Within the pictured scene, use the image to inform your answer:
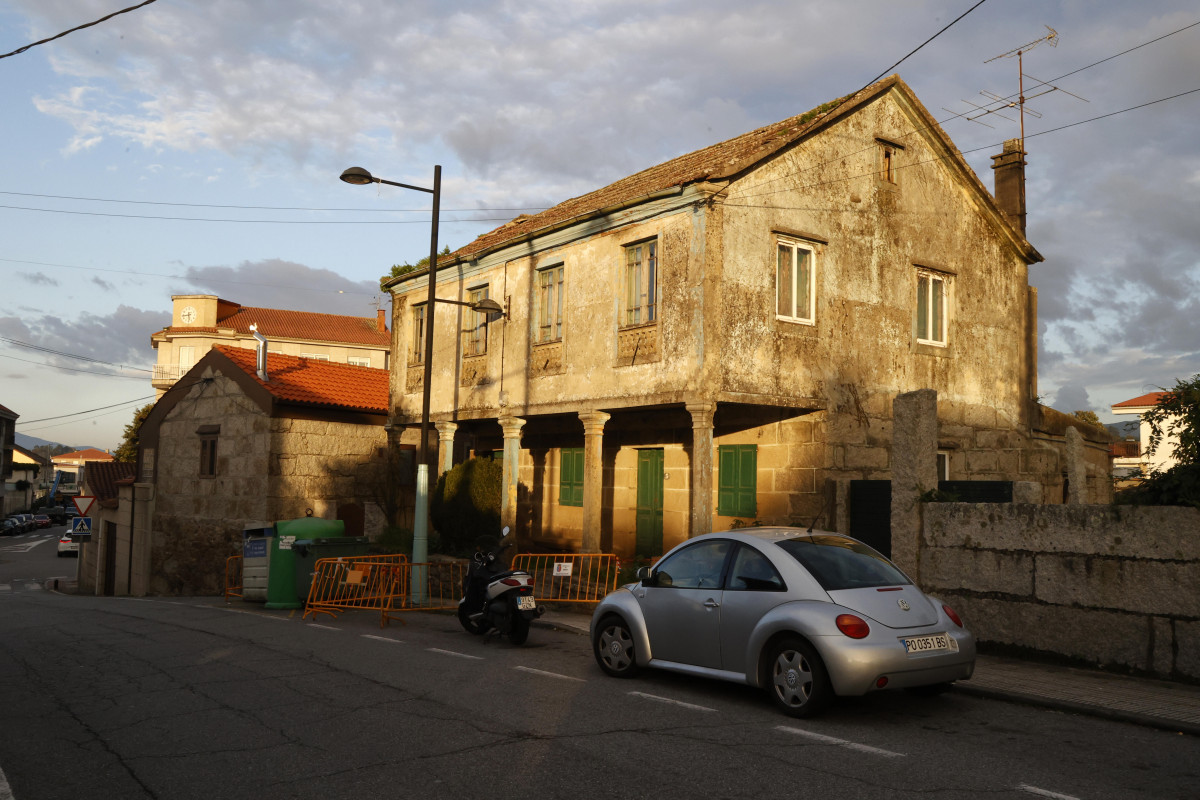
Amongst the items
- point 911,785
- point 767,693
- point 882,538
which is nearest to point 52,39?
point 767,693

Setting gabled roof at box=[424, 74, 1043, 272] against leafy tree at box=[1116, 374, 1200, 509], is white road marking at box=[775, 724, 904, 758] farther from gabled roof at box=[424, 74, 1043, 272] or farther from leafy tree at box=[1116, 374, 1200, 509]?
gabled roof at box=[424, 74, 1043, 272]

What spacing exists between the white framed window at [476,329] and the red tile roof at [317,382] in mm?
4795

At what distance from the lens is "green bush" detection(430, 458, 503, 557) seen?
2072cm

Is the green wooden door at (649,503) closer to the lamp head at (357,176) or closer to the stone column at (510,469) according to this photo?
the stone column at (510,469)

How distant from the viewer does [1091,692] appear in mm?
8273

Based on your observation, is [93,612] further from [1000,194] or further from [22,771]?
[1000,194]

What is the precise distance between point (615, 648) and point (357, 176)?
9624mm

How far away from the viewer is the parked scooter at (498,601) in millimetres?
11367

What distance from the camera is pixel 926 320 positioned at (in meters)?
19.2

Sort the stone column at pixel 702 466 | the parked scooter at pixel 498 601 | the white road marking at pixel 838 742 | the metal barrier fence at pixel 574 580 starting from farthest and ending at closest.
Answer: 1. the stone column at pixel 702 466
2. the metal barrier fence at pixel 574 580
3. the parked scooter at pixel 498 601
4. the white road marking at pixel 838 742

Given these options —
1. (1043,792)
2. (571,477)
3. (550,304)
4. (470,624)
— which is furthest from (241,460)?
(1043,792)

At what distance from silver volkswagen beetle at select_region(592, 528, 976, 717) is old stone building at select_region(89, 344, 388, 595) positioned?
52.2 feet

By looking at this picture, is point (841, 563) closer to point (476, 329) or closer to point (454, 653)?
point (454, 653)

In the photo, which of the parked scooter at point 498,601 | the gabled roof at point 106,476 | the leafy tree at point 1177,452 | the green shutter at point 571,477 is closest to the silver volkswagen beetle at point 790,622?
the parked scooter at point 498,601
